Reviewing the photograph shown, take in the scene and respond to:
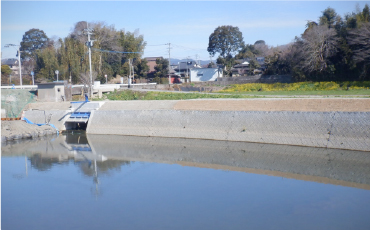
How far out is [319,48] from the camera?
37375 mm

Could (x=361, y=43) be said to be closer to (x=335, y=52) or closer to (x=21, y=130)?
(x=335, y=52)

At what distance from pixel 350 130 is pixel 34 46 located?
68.8 m

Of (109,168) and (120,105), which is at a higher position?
(120,105)

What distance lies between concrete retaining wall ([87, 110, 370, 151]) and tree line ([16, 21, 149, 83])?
62.2 ft

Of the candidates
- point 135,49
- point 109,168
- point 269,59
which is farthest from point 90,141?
point 135,49

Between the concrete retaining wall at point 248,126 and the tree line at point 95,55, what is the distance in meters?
19.0

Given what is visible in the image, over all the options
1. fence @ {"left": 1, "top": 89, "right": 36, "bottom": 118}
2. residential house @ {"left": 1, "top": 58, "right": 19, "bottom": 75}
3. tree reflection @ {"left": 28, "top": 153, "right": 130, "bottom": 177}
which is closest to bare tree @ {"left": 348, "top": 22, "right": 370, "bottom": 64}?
tree reflection @ {"left": 28, "top": 153, "right": 130, "bottom": 177}

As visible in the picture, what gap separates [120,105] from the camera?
27.7 meters

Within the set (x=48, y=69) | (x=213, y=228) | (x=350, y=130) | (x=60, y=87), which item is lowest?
(x=213, y=228)

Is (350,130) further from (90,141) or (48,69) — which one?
(48,69)

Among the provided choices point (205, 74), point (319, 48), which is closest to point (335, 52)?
point (319, 48)

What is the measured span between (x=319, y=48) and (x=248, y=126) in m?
20.4

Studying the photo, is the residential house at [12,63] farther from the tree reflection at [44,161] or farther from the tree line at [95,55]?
the tree reflection at [44,161]

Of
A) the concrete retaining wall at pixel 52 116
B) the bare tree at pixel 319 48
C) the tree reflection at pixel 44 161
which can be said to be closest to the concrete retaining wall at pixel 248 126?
the concrete retaining wall at pixel 52 116
